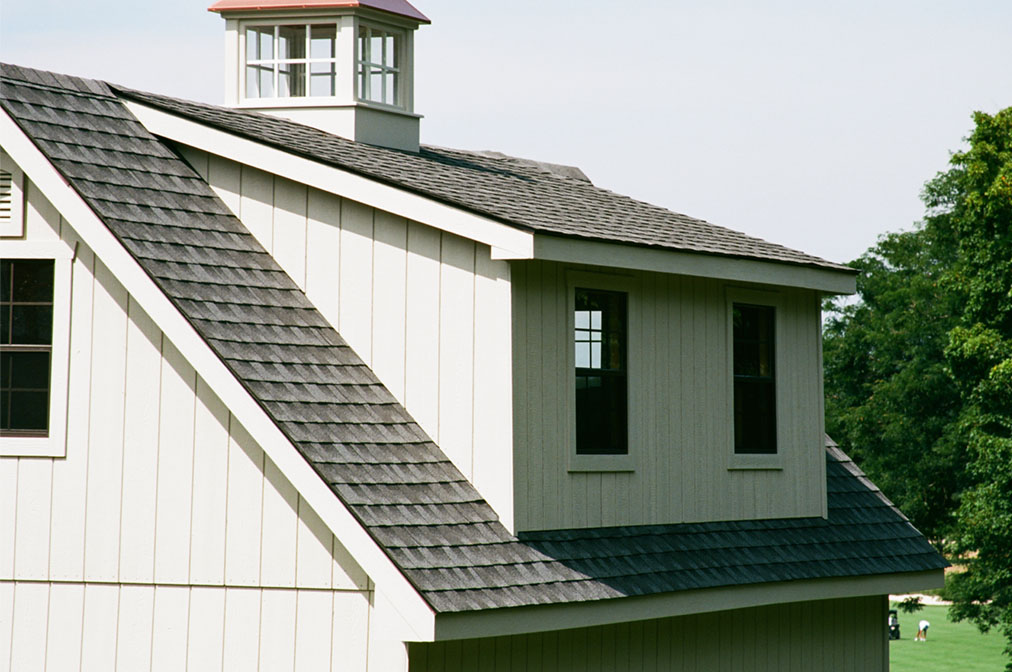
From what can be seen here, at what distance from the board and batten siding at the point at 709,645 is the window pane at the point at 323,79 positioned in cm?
666

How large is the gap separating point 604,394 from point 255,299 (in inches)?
118

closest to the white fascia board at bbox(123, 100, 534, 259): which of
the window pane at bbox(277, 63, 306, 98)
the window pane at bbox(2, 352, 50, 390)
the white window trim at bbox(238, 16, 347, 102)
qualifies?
the window pane at bbox(2, 352, 50, 390)

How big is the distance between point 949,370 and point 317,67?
20780mm

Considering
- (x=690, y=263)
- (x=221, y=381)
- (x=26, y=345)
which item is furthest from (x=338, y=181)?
(x=690, y=263)

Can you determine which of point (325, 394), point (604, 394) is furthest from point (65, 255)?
point (604, 394)

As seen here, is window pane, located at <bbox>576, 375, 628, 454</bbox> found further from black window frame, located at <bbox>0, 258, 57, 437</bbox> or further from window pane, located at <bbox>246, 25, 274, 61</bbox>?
window pane, located at <bbox>246, 25, 274, 61</bbox>

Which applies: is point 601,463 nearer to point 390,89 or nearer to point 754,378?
point 754,378

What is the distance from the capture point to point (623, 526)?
13281mm

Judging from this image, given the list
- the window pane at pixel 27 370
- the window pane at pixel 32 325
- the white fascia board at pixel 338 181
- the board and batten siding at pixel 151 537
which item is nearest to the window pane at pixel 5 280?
the window pane at pixel 32 325

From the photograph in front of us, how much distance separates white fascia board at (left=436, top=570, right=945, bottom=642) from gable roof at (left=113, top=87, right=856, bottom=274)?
9.14 ft

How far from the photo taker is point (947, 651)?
2296 inches

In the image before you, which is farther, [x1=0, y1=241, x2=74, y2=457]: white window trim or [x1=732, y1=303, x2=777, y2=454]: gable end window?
[x1=732, y1=303, x2=777, y2=454]: gable end window

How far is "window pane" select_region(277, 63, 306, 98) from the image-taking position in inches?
659

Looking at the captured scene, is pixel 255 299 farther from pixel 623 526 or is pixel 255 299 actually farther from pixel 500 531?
pixel 623 526
